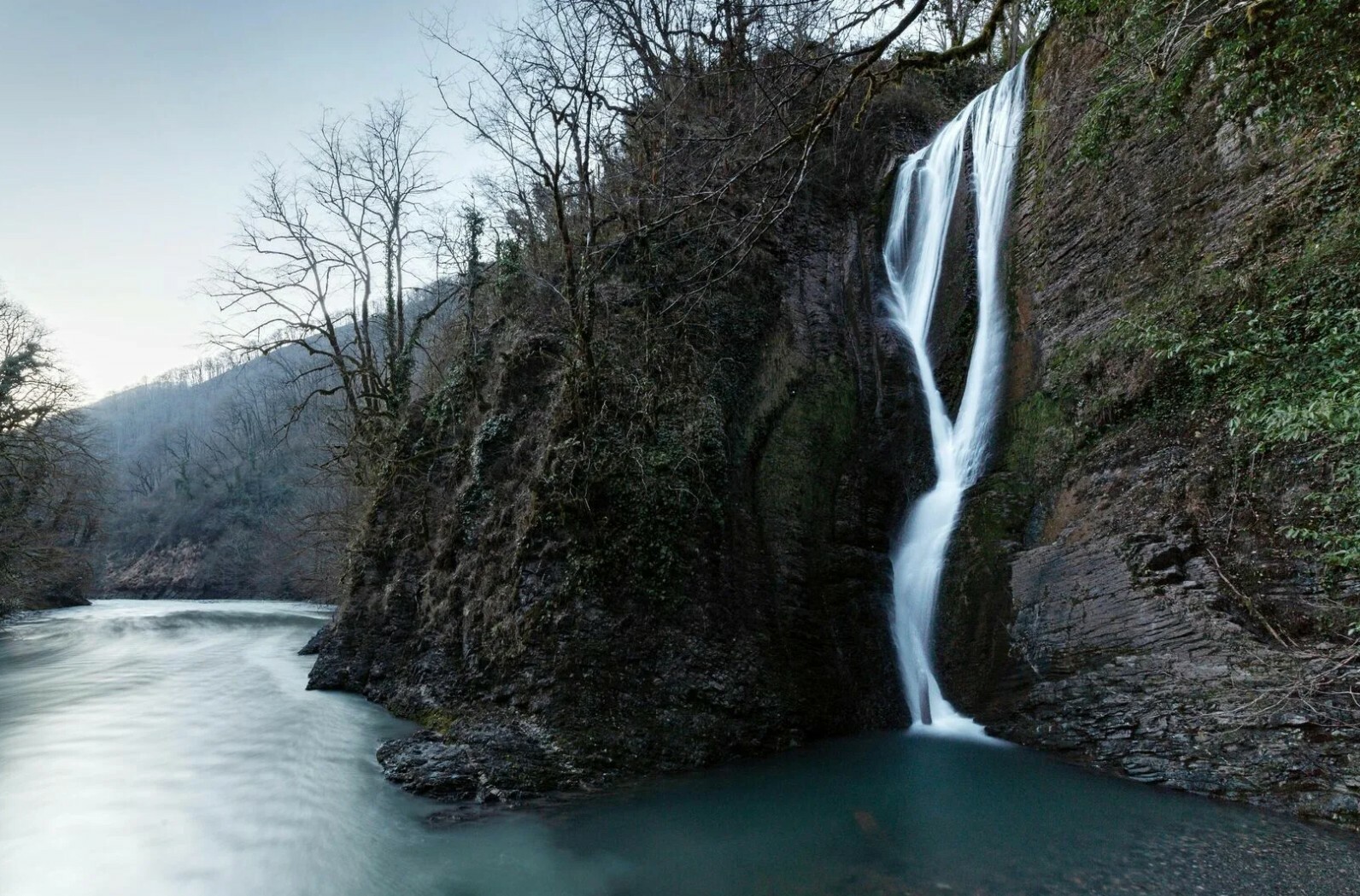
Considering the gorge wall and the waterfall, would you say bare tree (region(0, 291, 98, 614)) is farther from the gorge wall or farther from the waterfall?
the waterfall

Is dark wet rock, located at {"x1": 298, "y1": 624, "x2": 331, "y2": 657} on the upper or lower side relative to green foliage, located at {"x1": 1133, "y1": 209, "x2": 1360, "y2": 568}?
lower

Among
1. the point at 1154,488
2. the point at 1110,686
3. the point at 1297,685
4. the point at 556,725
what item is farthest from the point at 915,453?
the point at 556,725

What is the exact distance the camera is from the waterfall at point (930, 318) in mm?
8422

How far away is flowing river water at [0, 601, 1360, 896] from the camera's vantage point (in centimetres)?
468

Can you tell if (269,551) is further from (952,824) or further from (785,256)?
(952,824)

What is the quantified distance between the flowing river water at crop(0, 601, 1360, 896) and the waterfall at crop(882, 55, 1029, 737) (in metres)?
1.51

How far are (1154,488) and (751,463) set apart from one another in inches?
173

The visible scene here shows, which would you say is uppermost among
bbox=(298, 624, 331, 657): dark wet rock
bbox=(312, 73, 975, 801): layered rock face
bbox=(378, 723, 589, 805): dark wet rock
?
bbox=(312, 73, 975, 801): layered rock face

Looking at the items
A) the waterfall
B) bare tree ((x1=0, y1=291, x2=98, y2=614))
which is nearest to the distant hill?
bare tree ((x1=0, y1=291, x2=98, y2=614))

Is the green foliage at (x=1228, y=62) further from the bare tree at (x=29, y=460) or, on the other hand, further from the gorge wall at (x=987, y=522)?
the bare tree at (x=29, y=460)

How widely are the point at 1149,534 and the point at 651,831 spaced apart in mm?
5426

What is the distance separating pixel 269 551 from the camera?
41.5 metres

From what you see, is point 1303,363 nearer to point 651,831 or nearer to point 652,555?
point 652,555

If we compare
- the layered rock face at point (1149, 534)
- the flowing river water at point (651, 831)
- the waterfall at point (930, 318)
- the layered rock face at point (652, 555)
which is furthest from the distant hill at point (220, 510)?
the layered rock face at point (1149, 534)
